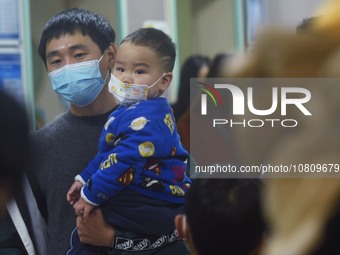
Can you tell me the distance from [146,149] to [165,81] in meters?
0.20

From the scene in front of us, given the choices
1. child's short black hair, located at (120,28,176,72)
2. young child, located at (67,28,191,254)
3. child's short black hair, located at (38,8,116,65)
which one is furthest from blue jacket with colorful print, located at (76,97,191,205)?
child's short black hair, located at (38,8,116,65)

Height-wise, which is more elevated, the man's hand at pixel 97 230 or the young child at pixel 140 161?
the young child at pixel 140 161

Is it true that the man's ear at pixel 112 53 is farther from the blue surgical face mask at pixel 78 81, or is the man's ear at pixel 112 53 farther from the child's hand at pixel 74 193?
the child's hand at pixel 74 193

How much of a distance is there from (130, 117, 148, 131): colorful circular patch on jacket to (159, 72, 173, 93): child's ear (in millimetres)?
110

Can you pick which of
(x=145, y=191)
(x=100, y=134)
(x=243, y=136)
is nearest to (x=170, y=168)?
(x=145, y=191)

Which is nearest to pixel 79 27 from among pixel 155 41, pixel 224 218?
pixel 155 41

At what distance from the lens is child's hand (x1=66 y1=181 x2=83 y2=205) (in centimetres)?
171

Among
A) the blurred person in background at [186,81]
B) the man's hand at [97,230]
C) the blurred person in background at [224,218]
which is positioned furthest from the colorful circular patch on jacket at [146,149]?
the blurred person in background at [224,218]

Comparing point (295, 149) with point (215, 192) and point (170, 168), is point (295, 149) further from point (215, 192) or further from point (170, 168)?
point (170, 168)

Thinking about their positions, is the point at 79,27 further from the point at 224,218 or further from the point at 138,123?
the point at 224,218

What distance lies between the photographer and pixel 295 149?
0.37 metres

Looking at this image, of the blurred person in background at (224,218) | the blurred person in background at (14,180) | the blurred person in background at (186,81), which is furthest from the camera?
the blurred person in background at (186,81)

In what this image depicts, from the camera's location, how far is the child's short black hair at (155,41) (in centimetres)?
164

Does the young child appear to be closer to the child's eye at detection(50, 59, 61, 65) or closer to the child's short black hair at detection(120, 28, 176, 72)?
the child's short black hair at detection(120, 28, 176, 72)
